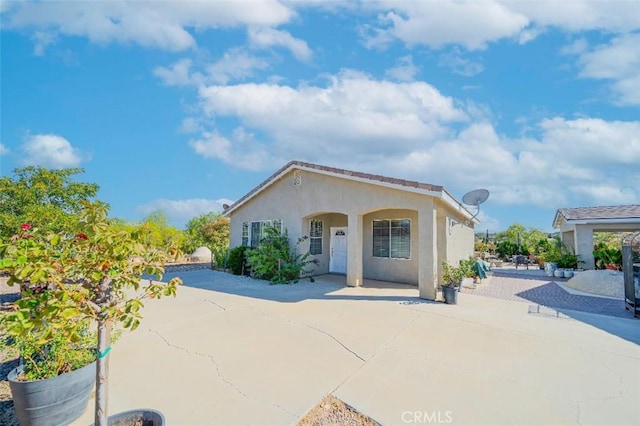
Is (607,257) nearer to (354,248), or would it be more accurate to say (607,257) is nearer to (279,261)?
(354,248)

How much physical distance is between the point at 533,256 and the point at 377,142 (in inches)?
695

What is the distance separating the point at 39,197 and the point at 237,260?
8338mm

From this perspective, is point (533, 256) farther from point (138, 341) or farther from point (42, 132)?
point (42, 132)

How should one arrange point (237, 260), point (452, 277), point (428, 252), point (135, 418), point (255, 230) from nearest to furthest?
point (135, 418) < point (452, 277) < point (428, 252) < point (237, 260) < point (255, 230)

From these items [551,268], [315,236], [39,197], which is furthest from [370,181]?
[551,268]

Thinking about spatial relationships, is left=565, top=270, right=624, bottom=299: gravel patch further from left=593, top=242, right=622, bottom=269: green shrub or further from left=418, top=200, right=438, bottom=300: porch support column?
left=418, top=200, right=438, bottom=300: porch support column

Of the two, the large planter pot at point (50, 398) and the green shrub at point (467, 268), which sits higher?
the green shrub at point (467, 268)

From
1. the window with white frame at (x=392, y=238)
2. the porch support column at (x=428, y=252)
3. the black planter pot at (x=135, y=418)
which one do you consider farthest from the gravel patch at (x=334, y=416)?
the window with white frame at (x=392, y=238)

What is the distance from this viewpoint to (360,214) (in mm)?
11133

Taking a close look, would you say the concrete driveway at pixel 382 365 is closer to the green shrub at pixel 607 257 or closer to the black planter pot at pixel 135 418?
the black planter pot at pixel 135 418

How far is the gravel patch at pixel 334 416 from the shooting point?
331 cm

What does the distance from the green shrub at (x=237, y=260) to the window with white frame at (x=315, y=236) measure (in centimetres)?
364

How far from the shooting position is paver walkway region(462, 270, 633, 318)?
9016mm

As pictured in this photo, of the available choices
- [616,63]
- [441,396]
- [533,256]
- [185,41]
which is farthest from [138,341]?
[533,256]
